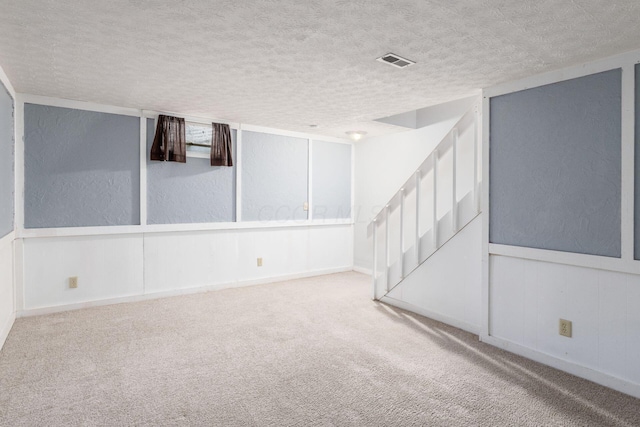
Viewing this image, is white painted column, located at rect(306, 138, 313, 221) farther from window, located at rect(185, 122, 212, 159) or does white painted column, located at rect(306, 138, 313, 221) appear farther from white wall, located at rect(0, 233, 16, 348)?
white wall, located at rect(0, 233, 16, 348)

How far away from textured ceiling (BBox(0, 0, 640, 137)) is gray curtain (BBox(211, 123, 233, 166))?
102cm

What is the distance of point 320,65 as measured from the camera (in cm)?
271

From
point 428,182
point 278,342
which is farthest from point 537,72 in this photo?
point 278,342

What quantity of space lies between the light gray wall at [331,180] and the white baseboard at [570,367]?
3.23 meters

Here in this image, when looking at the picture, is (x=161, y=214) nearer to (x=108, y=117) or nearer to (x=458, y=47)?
(x=108, y=117)

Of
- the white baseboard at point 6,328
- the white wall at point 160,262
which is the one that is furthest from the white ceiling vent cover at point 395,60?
the white baseboard at point 6,328

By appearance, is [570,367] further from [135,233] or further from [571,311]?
[135,233]

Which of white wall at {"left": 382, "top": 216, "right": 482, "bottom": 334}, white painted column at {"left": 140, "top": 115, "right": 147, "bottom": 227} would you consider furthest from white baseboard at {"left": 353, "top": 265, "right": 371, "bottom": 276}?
white painted column at {"left": 140, "top": 115, "right": 147, "bottom": 227}

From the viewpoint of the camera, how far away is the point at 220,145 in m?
4.65

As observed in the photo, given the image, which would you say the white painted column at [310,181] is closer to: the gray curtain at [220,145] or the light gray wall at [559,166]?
the gray curtain at [220,145]

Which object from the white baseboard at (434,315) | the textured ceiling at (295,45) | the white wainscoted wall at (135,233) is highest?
the textured ceiling at (295,45)

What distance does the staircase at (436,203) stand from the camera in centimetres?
344

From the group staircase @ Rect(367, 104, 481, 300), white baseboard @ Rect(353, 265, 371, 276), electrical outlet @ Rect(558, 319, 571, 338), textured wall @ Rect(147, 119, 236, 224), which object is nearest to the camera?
electrical outlet @ Rect(558, 319, 571, 338)

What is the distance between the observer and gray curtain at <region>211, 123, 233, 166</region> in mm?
4621
